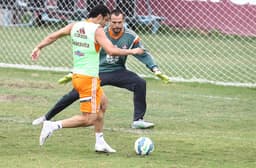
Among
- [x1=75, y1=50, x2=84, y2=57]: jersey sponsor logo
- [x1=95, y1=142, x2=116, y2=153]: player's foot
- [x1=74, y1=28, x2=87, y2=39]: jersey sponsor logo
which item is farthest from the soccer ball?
[x1=74, y1=28, x2=87, y2=39]: jersey sponsor logo

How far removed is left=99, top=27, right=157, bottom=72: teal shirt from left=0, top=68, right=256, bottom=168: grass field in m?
0.79

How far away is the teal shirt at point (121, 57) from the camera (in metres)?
11.5

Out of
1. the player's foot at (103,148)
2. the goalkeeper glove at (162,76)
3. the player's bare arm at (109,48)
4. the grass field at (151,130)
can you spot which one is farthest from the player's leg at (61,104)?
the player's bare arm at (109,48)

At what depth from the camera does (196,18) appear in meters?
19.4

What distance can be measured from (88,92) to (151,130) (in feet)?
6.81

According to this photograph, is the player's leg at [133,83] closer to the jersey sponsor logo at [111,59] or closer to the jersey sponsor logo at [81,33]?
the jersey sponsor logo at [111,59]

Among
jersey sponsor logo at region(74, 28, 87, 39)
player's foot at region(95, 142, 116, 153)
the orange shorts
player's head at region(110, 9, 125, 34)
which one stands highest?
player's head at region(110, 9, 125, 34)

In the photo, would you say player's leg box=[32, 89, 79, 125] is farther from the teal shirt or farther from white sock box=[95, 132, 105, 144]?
white sock box=[95, 132, 105, 144]

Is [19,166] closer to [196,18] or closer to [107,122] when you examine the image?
[107,122]

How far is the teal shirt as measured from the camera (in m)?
11.5

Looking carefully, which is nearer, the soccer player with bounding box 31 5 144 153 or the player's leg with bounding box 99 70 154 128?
the soccer player with bounding box 31 5 144 153

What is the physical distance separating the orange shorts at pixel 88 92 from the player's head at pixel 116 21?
160 centimetres

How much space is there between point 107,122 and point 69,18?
8.59m

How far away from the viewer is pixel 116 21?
11.1 metres
